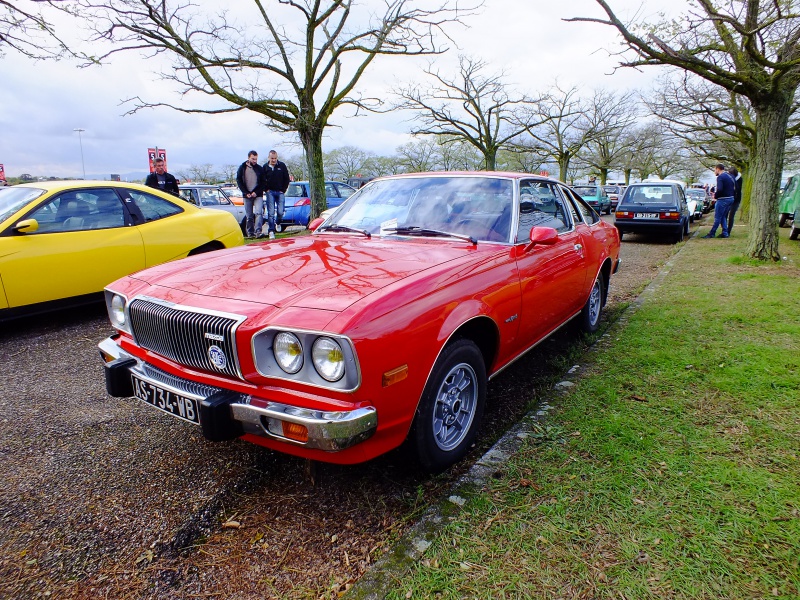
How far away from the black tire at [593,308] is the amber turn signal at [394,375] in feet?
9.81

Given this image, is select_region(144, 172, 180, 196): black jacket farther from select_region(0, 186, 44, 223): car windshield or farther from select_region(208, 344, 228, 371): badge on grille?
select_region(208, 344, 228, 371): badge on grille

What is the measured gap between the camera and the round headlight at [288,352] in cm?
199

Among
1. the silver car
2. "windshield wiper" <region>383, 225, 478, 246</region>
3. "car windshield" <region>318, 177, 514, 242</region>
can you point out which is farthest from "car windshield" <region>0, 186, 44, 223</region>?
the silver car

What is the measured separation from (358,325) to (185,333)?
0.91m

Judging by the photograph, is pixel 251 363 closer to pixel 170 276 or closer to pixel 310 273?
pixel 310 273

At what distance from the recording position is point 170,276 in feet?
8.82

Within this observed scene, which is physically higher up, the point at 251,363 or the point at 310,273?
the point at 310,273

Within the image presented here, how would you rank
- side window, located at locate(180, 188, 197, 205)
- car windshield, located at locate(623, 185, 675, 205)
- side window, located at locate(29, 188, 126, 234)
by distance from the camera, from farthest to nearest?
1. side window, located at locate(180, 188, 197, 205)
2. car windshield, located at locate(623, 185, 675, 205)
3. side window, located at locate(29, 188, 126, 234)

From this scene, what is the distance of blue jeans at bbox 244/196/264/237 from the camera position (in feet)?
36.8

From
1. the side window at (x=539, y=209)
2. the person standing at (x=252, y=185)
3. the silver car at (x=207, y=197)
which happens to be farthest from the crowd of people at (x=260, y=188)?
the side window at (x=539, y=209)

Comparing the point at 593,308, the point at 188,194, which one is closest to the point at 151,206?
the point at 593,308

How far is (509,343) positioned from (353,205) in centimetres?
177

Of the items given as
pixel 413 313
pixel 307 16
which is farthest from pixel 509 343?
pixel 307 16

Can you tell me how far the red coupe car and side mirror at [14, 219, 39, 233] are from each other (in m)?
2.64
